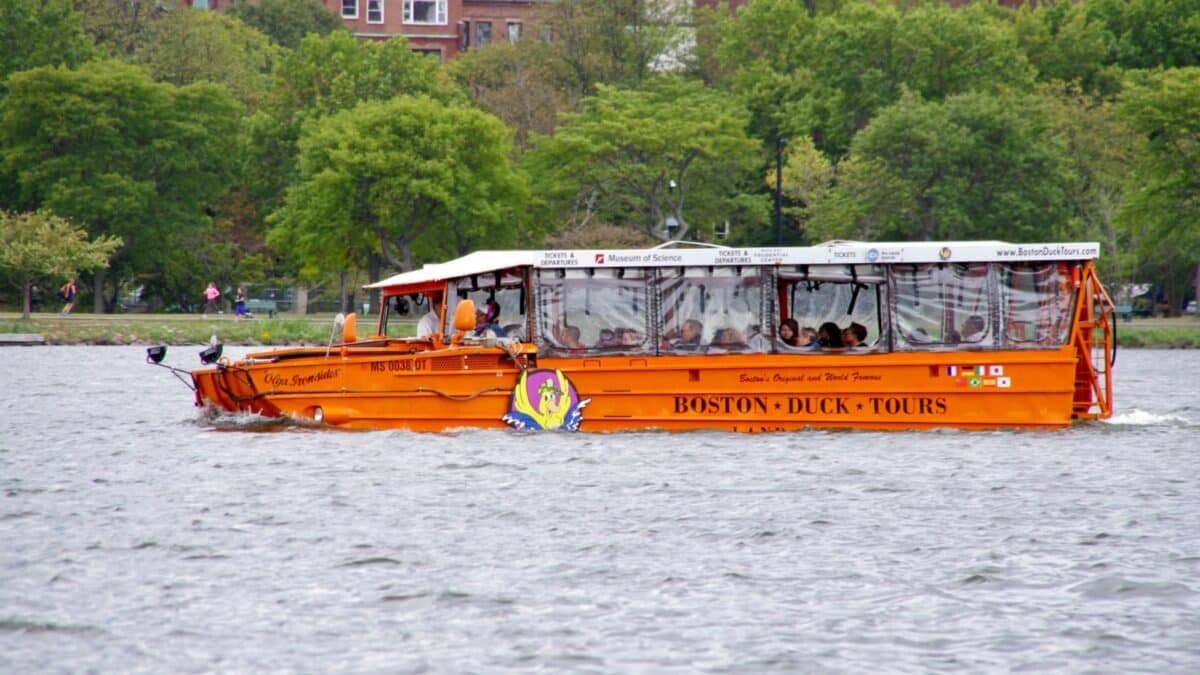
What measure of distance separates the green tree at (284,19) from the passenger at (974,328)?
84.6 m

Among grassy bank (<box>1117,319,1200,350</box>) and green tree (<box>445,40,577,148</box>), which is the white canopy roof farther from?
green tree (<box>445,40,577,148</box>)

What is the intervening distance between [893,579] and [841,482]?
517 centimetres

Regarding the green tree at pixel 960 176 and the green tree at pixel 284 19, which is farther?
the green tree at pixel 284 19

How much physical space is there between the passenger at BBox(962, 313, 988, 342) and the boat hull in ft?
0.68

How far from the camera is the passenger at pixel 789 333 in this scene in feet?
70.1

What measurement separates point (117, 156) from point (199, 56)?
599 inches

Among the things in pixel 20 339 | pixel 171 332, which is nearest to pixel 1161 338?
pixel 171 332

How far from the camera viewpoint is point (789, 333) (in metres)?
21.5

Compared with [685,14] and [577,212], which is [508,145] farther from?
[685,14]

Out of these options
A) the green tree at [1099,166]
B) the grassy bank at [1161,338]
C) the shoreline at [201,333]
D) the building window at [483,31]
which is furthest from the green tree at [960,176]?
the building window at [483,31]

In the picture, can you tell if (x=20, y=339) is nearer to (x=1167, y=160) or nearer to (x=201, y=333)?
(x=201, y=333)

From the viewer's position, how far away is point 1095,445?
21844 mm

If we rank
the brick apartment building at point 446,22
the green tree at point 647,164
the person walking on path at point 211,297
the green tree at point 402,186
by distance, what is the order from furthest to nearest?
1. the brick apartment building at point 446,22
2. the person walking on path at point 211,297
3. the green tree at point 647,164
4. the green tree at point 402,186

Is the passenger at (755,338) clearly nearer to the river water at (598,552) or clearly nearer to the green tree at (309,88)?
the river water at (598,552)
